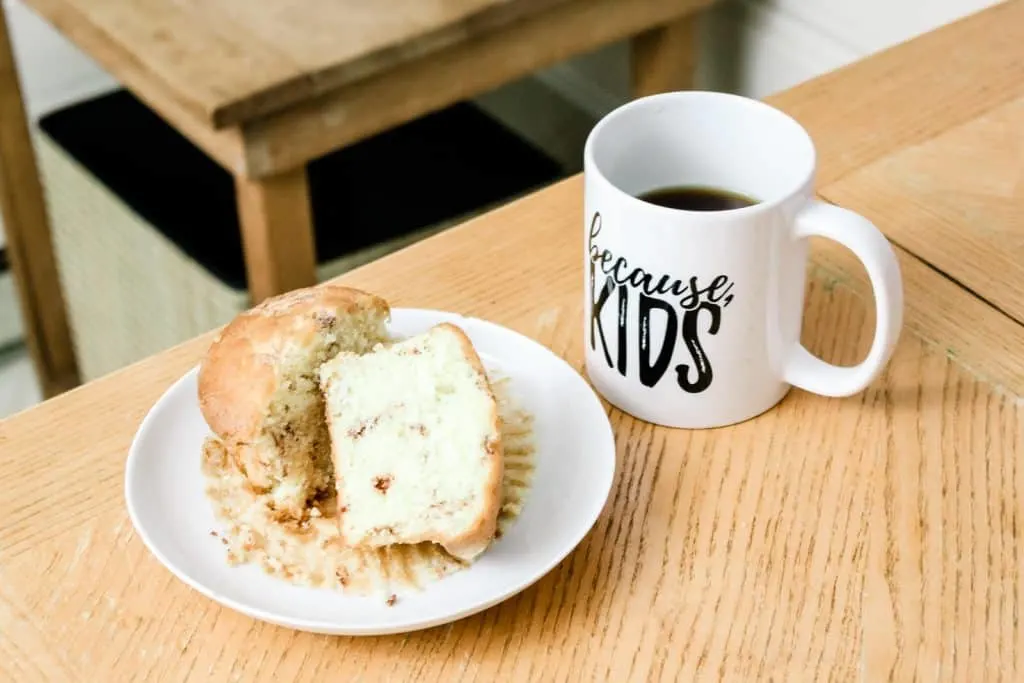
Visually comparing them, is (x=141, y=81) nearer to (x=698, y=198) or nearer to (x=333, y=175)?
(x=333, y=175)

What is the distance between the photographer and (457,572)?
511 mm

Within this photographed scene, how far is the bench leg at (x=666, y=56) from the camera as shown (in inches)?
50.1

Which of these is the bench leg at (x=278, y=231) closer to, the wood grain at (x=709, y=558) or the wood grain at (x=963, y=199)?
the wood grain at (x=709, y=558)

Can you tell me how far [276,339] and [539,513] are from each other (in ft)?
0.48

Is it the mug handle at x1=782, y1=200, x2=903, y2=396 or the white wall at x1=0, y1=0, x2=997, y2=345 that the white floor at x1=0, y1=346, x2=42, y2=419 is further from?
the mug handle at x1=782, y1=200, x2=903, y2=396

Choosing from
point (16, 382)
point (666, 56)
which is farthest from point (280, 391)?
point (16, 382)

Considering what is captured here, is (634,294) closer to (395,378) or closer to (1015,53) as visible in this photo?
(395,378)

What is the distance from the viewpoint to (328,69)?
958 mm

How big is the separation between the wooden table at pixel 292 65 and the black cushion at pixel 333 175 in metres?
0.19

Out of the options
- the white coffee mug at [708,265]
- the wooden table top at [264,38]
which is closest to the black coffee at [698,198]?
the white coffee mug at [708,265]

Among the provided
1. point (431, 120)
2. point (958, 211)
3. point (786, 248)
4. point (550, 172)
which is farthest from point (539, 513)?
point (431, 120)

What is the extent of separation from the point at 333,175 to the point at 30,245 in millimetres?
424

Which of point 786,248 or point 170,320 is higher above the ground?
point 786,248

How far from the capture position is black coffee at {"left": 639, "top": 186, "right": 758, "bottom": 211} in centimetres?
62
